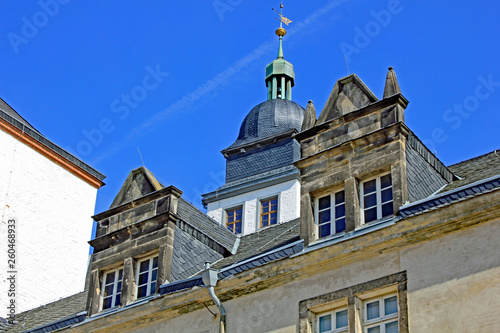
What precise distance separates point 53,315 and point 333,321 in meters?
10.5

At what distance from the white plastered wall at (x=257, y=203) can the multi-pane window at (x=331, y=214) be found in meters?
16.3

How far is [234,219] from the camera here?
39.4 m

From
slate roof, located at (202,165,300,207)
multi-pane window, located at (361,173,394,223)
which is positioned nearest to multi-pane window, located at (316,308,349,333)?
multi-pane window, located at (361,173,394,223)

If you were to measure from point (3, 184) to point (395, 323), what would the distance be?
681 inches

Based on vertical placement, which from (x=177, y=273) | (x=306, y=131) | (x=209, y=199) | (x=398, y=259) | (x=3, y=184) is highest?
(x=209, y=199)

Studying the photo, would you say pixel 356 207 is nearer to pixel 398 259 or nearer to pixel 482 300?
pixel 398 259

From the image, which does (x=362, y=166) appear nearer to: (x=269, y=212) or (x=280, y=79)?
(x=269, y=212)

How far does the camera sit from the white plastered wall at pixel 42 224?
1188 inches

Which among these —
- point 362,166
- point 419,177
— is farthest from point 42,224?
point 419,177

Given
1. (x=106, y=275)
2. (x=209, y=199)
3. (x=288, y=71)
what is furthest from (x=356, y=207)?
(x=288, y=71)

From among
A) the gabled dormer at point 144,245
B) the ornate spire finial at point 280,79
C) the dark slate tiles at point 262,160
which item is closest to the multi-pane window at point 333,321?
the gabled dormer at point 144,245

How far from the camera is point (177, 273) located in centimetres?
2216

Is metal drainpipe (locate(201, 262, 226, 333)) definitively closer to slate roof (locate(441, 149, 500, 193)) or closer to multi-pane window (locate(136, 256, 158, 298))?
multi-pane window (locate(136, 256, 158, 298))

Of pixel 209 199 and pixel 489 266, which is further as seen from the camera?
pixel 209 199
